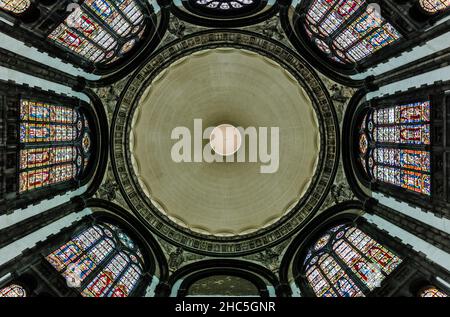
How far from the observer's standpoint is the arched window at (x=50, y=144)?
60.7 ft

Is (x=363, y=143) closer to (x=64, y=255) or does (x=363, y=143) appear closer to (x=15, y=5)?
(x=64, y=255)

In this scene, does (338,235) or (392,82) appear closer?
(392,82)

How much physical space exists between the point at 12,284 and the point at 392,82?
73.9ft

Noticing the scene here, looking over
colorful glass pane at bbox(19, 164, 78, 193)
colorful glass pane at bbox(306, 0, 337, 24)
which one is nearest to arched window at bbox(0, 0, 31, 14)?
colorful glass pane at bbox(19, 164, 78, 193)

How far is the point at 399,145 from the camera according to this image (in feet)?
63.8

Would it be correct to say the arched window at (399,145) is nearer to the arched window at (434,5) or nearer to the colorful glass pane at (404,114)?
the colorful glass pane at (404,114)

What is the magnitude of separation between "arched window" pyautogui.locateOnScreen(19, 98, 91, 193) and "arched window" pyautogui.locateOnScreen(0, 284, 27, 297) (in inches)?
184

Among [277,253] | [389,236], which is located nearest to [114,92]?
[277,253]

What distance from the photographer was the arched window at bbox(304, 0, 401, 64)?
1992 centimetres

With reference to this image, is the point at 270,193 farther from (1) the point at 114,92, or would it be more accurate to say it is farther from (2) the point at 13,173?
(2) the point at 13,173

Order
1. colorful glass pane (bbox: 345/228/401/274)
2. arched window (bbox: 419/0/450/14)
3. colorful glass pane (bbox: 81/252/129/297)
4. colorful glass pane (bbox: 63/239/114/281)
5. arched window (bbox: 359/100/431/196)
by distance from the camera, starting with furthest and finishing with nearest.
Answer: colorful glass pane (bbox: 63/239/114/281)
colorful glass pane (bbox: 81/252/129/297)
colorful glass pane (bbox: 345/228/401/274)
arched window (bbox: 359/100/431/196)
arched window (bbox: 419/0/450/14)

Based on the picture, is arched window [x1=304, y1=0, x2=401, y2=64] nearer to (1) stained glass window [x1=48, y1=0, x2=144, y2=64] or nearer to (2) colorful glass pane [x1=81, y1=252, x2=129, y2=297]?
(1) stained glass window [x1=48, y1=0, x2=144, y2=64]
